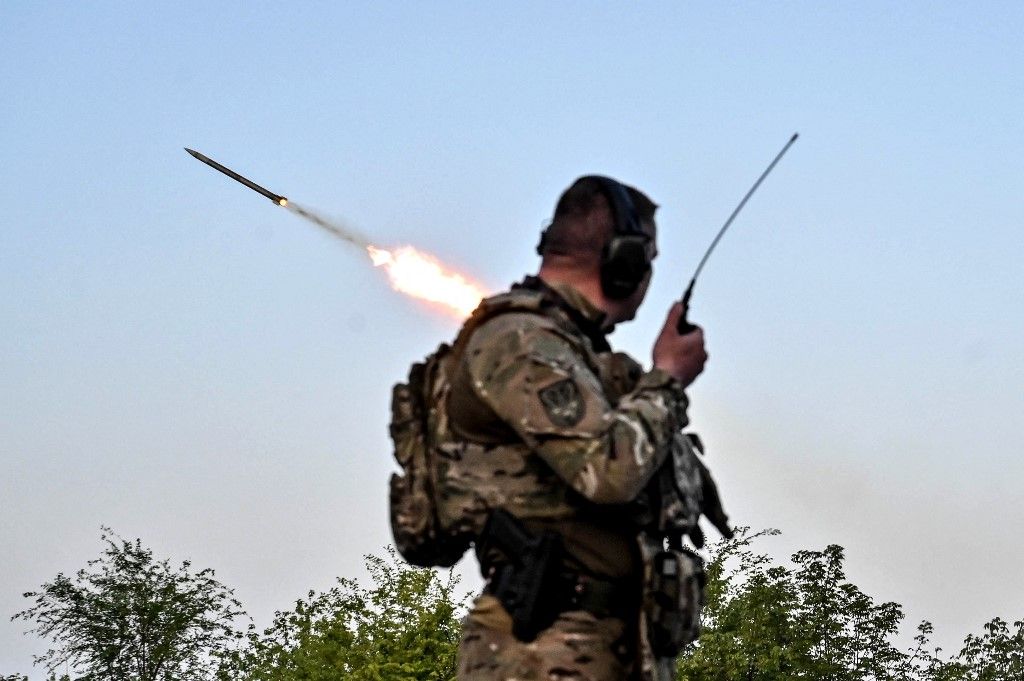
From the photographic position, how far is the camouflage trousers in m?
6.96

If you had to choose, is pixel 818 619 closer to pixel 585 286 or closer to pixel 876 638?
pixel 876 638

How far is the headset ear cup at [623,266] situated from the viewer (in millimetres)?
7438

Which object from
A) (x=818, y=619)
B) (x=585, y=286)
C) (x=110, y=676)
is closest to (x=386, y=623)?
(x=818, y=619)

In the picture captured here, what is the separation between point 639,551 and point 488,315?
1.19 meters

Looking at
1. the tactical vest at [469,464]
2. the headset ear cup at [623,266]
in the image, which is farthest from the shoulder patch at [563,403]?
the headset ear cup at [623,266]

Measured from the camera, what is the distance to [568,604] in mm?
7051

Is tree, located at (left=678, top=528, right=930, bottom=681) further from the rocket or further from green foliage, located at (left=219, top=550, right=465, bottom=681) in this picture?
the rocket

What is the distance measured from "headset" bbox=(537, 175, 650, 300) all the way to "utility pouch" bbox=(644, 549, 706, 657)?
3.96 ft

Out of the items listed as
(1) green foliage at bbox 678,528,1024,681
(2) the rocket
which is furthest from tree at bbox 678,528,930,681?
(2) the rocket

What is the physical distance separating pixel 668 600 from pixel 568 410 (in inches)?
37.0

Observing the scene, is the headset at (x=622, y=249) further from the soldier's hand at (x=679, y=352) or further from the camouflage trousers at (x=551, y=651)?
the camouflage trousers at (x=551, y=651)

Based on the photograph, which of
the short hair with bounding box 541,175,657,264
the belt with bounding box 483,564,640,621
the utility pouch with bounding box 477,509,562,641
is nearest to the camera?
the utility pouch with bounding box 477,509,562,641

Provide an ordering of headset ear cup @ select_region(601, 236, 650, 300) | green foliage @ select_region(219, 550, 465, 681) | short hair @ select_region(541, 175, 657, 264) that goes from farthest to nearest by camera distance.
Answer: green foliage @ select_region(219, 550, 465, 681) → short hair @ select_region(541, 175, 657, 264) → headset ear cup @ select_region(601, 236, 650, 300)

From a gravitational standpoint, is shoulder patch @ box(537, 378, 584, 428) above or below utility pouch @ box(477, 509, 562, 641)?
above
